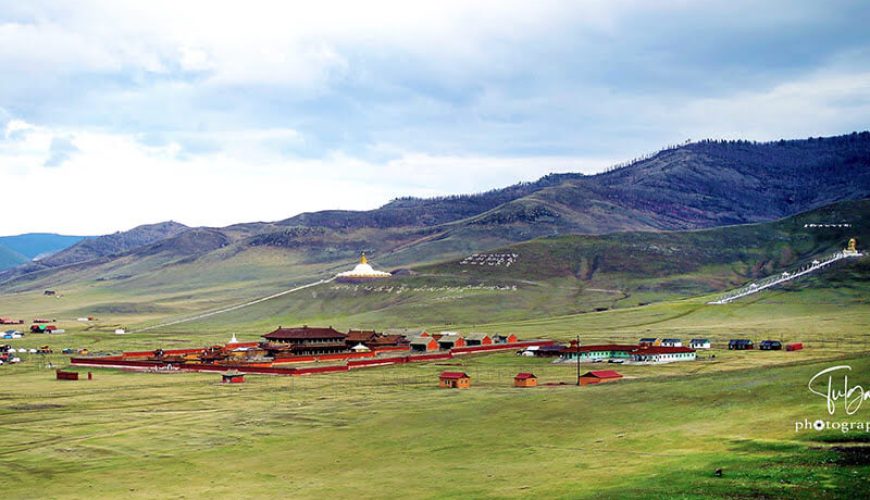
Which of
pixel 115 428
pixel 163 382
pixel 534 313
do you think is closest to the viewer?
pixel 115 428

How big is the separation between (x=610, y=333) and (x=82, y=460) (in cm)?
9477

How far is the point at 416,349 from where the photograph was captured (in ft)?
409

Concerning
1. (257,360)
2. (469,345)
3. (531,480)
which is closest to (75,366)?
(257,360)

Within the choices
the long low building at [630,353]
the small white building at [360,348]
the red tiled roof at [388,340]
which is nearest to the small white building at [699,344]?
the long low building at [630,353]

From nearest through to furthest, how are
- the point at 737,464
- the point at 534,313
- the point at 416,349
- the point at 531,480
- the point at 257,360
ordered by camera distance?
the point at 737,464
the point at 531,480
the point at 257,360
the point at 416,349
the point at 534,313

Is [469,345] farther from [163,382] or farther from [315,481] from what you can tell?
[315,481]

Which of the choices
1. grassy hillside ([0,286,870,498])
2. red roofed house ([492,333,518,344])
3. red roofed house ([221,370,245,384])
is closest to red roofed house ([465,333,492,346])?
red roofed house ([492,333,518,344])

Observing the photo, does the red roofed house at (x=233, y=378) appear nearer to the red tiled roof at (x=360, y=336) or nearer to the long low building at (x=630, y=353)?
the red tiled roof at (x=360, y=336)

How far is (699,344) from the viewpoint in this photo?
112 meters
